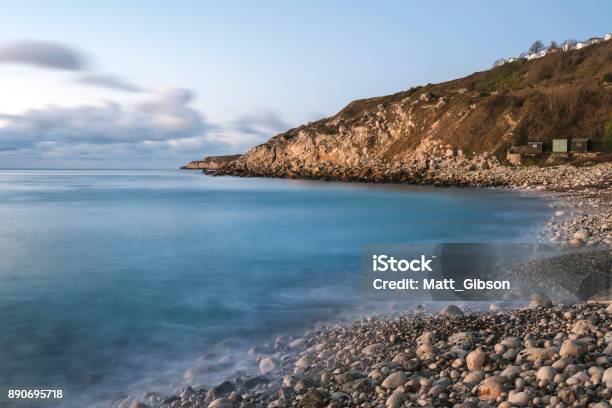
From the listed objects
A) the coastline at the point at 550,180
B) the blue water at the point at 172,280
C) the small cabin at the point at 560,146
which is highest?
the small cabin at the point at 560,146

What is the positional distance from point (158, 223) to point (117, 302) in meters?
20.3

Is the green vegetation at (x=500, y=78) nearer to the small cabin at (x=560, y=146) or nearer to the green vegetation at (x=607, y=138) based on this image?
the small cabin at (x=560, y=146)

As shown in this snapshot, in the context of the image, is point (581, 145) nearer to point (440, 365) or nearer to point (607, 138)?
point (607, 138)

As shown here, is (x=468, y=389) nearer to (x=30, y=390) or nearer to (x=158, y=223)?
(x=30, y=390)

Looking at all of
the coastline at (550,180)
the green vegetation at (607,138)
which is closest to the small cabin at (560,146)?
the green vegetation at (607,138)

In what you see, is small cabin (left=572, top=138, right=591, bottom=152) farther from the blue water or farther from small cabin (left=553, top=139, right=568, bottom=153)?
the blue water

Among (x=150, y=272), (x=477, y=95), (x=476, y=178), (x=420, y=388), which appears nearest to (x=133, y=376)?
(x=420, y=388)

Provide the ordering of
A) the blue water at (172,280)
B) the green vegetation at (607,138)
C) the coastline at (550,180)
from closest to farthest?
1. the blue water at (172,280)
2. the coastline at (550,180)
3. the green vegetation at (607,138)

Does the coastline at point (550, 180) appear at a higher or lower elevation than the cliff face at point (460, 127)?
lower

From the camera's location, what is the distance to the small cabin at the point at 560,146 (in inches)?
2384

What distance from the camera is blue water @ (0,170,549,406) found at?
8.48m

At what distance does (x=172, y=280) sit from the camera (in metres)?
15.1

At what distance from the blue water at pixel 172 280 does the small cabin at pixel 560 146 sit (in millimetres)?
30186

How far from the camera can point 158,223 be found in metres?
32.1
